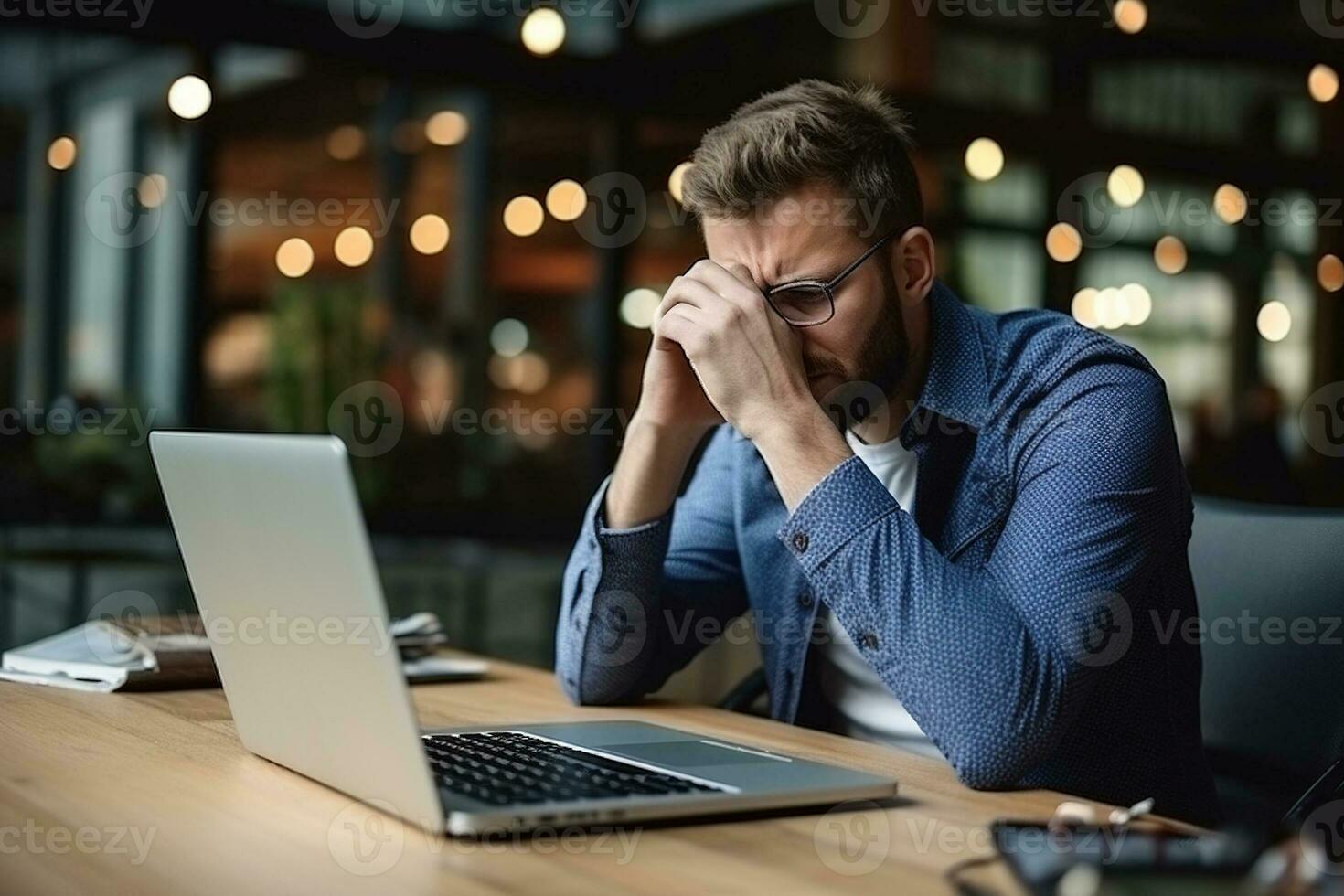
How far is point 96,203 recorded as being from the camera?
3.83m

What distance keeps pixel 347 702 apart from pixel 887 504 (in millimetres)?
560

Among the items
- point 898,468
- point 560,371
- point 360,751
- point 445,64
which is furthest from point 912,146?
point 560,371

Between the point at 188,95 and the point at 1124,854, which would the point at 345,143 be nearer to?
the point at 188,95

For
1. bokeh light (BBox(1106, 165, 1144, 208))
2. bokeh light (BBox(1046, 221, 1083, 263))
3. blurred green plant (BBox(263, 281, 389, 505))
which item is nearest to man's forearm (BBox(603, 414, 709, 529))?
blurred green plant (BBox(263, 281, 389, 505))

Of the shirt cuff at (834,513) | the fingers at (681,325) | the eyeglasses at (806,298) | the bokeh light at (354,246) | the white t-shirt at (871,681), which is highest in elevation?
the bokeh light at (354,246)

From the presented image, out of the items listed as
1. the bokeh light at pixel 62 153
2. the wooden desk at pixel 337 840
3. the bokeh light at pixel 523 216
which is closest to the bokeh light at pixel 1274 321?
the bokeh light at pixel 523 216

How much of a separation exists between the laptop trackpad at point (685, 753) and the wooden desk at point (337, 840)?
0.36ft

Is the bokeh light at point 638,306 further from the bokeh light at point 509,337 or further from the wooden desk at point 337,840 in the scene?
the wooden desk at point 337,840

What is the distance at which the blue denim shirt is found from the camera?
135 centimetres

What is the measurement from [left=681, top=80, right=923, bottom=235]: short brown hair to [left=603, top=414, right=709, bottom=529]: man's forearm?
256 mm

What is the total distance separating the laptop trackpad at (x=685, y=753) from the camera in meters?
1.24

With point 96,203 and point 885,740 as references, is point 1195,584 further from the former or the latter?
point 96,203

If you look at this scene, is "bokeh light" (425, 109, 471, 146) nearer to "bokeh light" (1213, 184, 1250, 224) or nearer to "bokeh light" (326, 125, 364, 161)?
"bokeh light" (326, 125, 364, 161)

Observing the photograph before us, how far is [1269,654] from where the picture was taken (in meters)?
1.80
